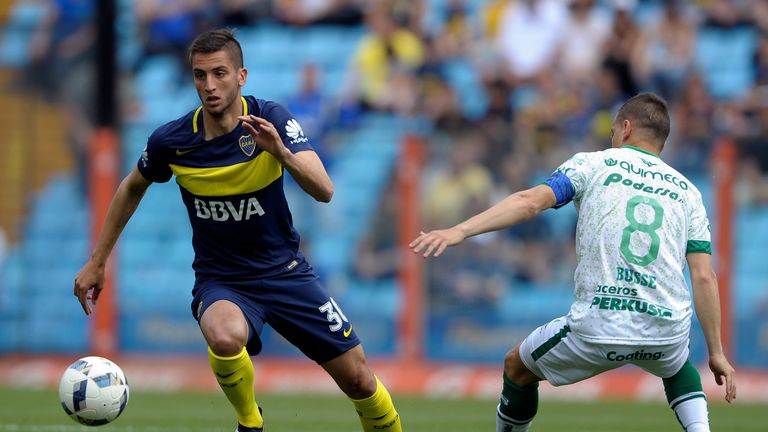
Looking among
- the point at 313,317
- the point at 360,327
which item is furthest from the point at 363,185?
the point at 313,317

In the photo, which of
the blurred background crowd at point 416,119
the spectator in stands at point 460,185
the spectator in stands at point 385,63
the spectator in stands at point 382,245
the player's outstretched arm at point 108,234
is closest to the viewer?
the player's outstretched arm at point 108,234

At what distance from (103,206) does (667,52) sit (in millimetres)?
7158

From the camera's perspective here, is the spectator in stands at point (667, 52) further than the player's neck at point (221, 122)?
Yes

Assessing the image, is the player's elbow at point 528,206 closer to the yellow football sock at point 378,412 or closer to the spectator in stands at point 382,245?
the yellow football sock at point 378,412

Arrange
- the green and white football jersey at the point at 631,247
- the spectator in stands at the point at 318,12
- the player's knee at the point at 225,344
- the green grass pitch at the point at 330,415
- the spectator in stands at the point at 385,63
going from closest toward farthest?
the green and white football jersey at the point at 631,247 → the player's knee at the point at 225,344 → the green grass pitch at the point at 330,415 → the spectator in stands at the point at 385,63 → the spectator in stands at the point at 318,12

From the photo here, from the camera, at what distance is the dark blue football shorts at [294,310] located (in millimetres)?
6832

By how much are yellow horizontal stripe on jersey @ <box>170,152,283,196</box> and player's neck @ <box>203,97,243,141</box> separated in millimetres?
214

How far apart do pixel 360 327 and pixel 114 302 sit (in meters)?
3.01

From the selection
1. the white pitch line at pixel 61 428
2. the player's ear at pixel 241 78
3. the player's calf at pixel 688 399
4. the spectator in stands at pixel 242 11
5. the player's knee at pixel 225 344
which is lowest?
the white pitch line at pixel 61 428

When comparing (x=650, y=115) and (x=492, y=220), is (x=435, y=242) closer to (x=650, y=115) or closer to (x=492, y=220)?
(x=492, y=220)

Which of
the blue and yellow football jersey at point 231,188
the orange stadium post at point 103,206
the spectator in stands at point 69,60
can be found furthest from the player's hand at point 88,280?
the spectator in stands at point 69,60

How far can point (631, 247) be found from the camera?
5.93 meters

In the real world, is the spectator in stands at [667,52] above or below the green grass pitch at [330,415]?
above

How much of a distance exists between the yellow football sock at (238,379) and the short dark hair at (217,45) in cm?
157
